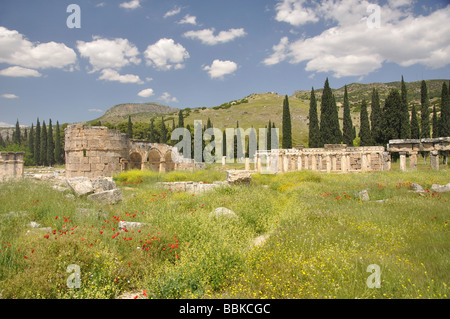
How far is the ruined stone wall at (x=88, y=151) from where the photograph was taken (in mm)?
16953

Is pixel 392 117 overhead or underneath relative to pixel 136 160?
overhead

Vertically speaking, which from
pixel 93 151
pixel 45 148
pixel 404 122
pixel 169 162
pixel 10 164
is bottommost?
pixel 169 162

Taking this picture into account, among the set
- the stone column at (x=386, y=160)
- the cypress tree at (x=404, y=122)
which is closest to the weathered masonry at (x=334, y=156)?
the stone column at (x=386, y=160)

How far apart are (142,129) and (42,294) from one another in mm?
56448

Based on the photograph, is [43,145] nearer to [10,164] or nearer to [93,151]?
[10,164]

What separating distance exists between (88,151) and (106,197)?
932 centimetres

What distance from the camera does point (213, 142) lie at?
54.5 metres

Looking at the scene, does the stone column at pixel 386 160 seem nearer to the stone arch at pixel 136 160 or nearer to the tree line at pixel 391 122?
the tree line at pixel 391 122

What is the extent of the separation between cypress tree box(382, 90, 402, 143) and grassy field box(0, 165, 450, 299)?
28.6m

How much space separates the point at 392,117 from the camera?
107ft

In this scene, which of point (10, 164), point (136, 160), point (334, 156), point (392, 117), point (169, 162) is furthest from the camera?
point (392, 117)

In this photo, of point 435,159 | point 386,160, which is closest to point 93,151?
point 386,160
